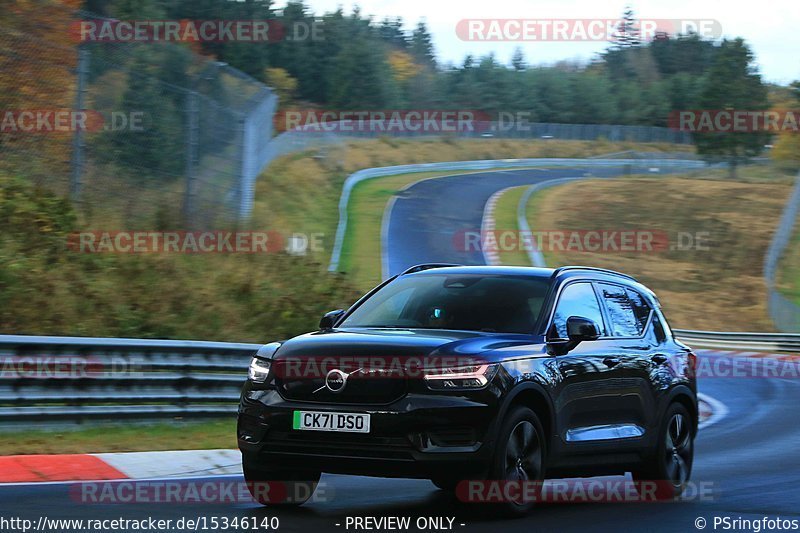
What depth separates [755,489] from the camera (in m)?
10.3

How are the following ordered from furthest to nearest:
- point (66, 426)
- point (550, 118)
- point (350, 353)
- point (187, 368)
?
point (550, 118), point (187, 368), point (66, 426), point (350, 353)

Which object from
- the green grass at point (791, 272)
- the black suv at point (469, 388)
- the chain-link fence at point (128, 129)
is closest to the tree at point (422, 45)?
the green grass at point (791, 272)

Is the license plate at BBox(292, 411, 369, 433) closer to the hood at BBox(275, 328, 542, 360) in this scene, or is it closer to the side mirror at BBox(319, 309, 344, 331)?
the hood at BBox(275, 328, 542, 360)

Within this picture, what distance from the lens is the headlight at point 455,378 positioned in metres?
7.71

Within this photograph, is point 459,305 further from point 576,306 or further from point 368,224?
point 368,224

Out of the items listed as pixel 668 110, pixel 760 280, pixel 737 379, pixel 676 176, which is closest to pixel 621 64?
pixel 668 110

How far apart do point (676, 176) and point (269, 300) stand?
66217mm

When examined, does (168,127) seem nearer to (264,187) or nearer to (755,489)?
(755,489)

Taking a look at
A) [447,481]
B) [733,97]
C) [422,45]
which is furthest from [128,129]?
[422,45]

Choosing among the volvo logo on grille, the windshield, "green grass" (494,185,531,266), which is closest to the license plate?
the volvo logo on grille

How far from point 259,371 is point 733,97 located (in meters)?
87.2

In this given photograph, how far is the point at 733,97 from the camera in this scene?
90938mm

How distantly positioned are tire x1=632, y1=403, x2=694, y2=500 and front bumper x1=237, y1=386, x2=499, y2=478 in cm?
262

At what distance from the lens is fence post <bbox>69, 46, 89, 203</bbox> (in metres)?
17.0
